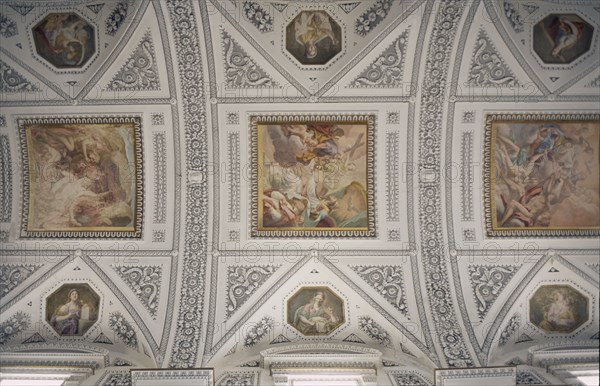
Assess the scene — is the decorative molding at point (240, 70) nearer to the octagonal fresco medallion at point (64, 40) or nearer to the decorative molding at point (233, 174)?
the decorative molding at point (233, 174)

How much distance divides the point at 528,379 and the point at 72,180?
10951mm

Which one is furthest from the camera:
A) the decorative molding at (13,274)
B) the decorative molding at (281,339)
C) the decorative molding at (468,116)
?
the decorative molding at (468,116)

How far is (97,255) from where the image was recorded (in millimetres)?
14547

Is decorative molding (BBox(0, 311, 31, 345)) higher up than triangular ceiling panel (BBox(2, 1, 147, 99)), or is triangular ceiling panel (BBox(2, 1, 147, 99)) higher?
triangular ceiling panel (BBox(2, 1, 147, 99))

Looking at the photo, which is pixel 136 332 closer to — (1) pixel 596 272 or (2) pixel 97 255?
(2) pixel 97 255

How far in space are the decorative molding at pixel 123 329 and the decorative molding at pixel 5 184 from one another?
3.49m

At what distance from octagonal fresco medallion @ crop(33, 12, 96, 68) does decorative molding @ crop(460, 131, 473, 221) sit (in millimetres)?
8715

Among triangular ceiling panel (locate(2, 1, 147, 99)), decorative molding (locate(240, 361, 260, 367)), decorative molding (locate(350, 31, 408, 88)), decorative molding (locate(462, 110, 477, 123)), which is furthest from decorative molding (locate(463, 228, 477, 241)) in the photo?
triangular ceiling panel (locate(2, 1, 147, 99))

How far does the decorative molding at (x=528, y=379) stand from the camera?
490 inches

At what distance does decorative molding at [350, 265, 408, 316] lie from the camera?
14273 mm

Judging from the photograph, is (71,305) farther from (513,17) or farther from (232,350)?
(513,17)

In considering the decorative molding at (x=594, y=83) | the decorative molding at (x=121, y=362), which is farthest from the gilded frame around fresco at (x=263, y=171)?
the decorative molding at (x=594, y=83)

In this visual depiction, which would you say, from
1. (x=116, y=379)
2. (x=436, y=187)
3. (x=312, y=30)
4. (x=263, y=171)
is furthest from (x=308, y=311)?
(x=312, y=30)

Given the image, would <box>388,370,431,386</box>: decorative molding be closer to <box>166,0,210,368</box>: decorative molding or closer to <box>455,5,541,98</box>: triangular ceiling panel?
<box>166,0,210,368</box>: decorative molding
